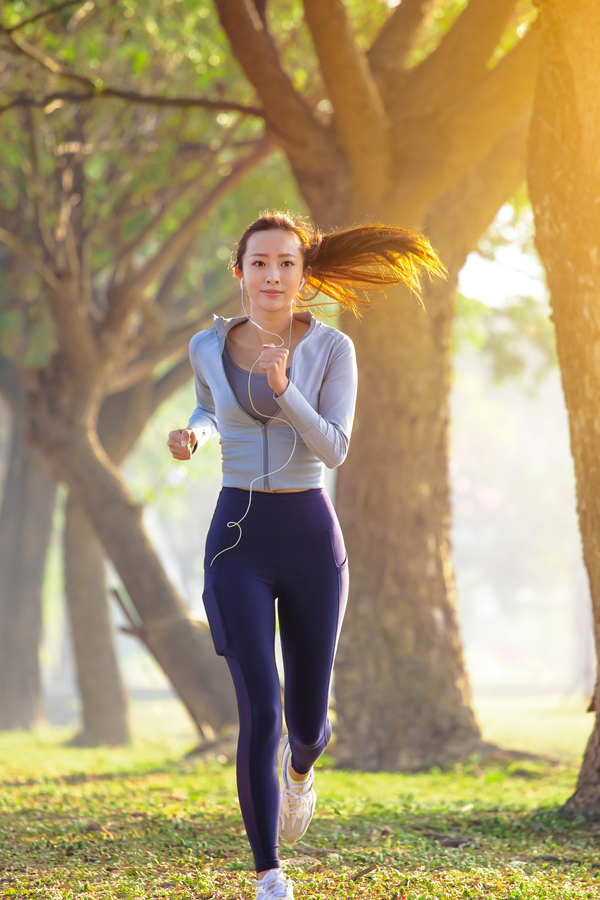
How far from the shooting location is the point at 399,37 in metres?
8.21

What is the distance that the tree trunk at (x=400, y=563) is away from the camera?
7.61 meters

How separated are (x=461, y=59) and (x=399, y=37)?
3.00 ft

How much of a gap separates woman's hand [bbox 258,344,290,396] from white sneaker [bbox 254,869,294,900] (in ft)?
5.41

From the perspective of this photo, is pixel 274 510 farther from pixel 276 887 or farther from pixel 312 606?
pixel 276 887

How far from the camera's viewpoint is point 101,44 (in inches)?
412

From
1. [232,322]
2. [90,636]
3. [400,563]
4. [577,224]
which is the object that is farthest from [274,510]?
[90,636]

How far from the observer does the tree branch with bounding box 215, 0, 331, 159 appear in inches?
285

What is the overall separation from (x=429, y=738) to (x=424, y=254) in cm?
483

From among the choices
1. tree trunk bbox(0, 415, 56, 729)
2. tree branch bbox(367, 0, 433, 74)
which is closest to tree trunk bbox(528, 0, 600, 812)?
tree branch bbox(367, 0, 433, 74)

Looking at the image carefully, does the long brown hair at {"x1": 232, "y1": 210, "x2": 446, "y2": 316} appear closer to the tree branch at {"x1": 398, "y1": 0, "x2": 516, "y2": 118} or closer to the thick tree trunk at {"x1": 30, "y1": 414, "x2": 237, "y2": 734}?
the tree branch at {"x1": 398, "y1": 0, "x2": 516, "y2": 118}

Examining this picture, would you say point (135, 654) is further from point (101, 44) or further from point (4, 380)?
point (101, 44)

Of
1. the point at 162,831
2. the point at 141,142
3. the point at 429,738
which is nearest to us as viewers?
the point at 162,831

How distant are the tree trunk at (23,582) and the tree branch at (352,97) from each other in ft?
31.3

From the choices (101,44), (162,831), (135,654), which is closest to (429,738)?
(162,831)
